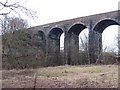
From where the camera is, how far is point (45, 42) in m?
44.7

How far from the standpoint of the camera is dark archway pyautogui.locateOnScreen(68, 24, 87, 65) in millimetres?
35969

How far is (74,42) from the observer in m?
41.9

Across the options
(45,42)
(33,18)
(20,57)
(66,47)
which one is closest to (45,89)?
(33,18)

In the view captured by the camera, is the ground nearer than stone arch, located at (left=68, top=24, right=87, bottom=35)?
Yes

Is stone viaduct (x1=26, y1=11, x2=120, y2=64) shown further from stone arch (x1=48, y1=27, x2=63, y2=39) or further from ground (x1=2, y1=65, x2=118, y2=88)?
ground (x1=2, y1=65, x2=118, y2=88)

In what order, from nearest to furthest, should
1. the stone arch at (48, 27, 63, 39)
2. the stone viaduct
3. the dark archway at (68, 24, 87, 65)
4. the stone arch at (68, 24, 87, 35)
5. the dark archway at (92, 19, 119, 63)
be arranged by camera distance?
the dark archway at (68, 24, 87, 65) → the stone viaduct → the dark archway at (92, 19, 119, 63) → the stone arch at (68, 24, 87, 35) → the stone arch at (48, 27, 63, 39)

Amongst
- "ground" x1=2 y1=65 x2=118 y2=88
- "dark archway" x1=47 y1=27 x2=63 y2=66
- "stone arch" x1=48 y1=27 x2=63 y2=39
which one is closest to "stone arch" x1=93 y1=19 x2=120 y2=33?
"dark archway" x1=47 y1=27 x2=63 y2=66

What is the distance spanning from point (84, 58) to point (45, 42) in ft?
36.2

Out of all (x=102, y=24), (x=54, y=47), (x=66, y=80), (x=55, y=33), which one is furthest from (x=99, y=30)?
(x=66, y=80)

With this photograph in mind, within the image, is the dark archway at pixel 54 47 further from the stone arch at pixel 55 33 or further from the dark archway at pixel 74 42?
the dark archway at pixel 74 42

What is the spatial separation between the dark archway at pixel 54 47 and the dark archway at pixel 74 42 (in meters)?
1.78

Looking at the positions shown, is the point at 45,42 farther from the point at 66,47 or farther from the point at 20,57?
the point at 20,57

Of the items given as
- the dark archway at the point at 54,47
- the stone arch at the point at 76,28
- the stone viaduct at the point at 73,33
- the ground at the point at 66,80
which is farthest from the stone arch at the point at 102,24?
the ground at the point at 66,80

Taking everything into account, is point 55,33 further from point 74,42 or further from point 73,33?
point 74,42
